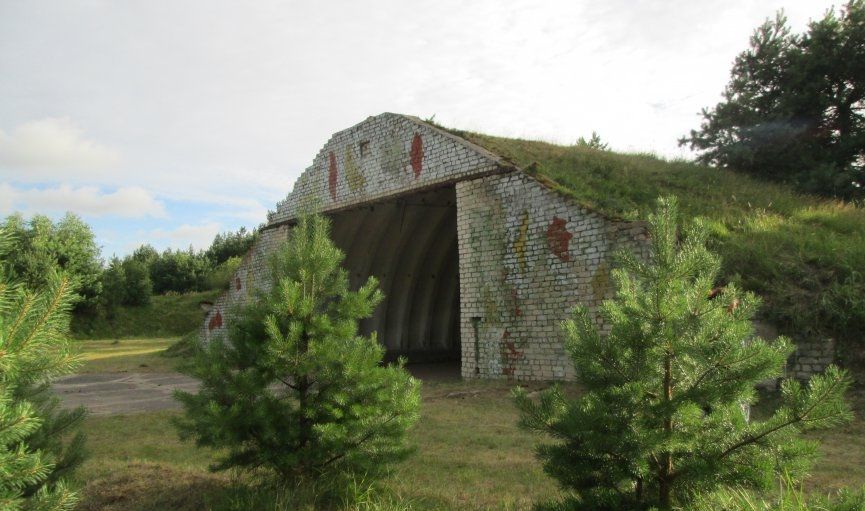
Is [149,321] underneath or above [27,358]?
→ underneath

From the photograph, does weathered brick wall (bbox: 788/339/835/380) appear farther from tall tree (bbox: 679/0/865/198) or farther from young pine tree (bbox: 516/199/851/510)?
tall tree (bbox: 679/0/865/198)

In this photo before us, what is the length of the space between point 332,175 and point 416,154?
132 inches

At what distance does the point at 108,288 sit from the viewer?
117 feet

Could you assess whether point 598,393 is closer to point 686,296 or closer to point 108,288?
point 686,296

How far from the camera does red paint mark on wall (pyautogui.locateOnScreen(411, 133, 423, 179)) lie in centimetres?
1296

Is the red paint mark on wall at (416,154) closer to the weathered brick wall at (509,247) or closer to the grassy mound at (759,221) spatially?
the weathered brick wall at (509,247)

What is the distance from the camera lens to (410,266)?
17.5m

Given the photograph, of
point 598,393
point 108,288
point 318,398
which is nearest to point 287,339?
point 318,398

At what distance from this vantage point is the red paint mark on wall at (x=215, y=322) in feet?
64.0

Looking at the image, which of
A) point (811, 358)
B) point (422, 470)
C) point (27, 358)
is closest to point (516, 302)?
point (811, 358)

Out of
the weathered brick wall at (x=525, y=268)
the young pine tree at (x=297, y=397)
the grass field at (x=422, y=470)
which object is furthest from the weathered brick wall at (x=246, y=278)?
→ the young pine tree at (x=297, y=397)

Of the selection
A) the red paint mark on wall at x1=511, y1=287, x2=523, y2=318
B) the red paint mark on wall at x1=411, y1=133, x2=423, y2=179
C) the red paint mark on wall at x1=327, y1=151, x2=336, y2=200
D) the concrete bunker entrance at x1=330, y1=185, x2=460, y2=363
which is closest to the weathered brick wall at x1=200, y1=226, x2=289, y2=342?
the red paint mark on wall at x1=327, y1=151, x2=336, y2=200

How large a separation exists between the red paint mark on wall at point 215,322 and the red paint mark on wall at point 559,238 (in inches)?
506

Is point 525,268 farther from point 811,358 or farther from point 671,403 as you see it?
point 671,403
